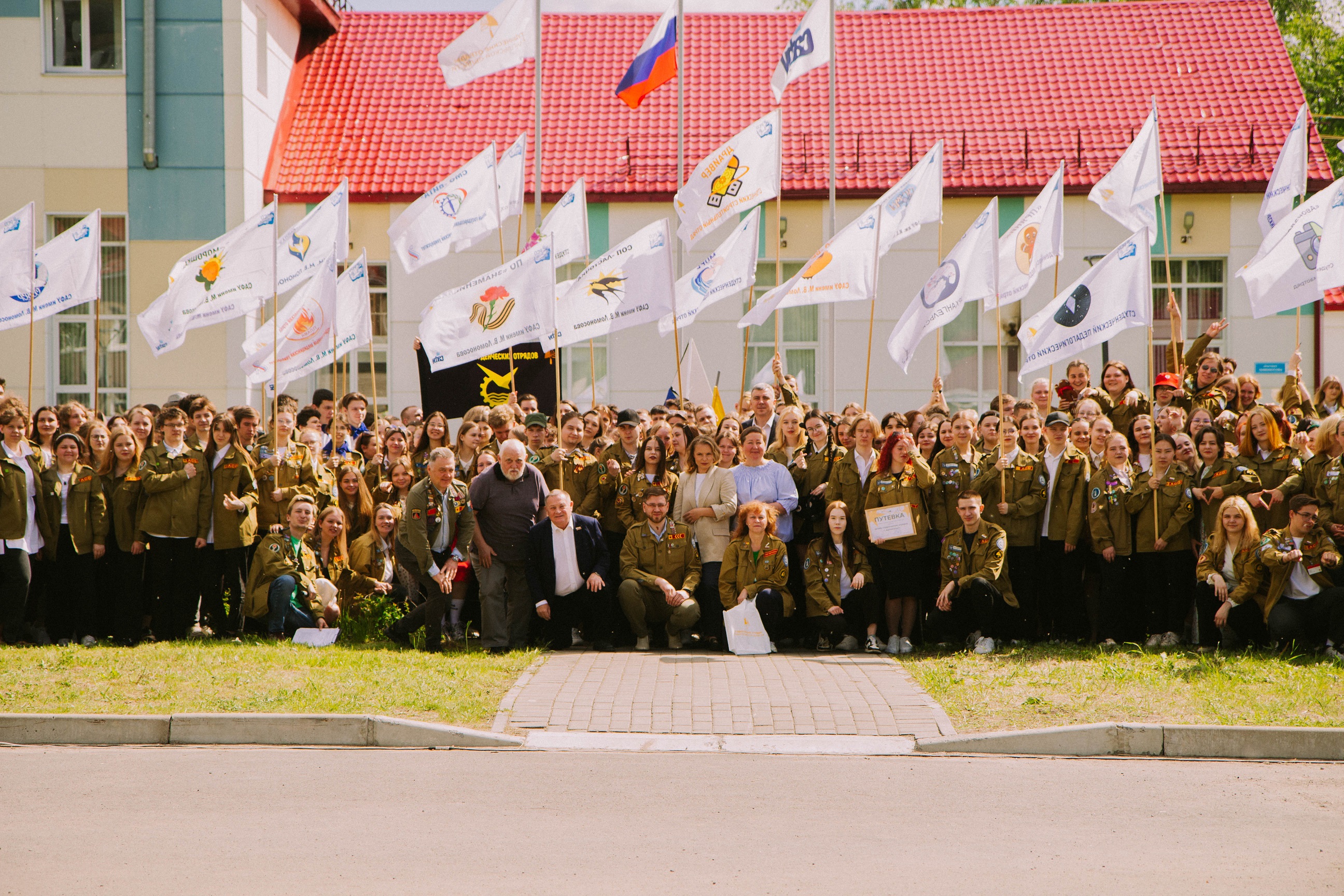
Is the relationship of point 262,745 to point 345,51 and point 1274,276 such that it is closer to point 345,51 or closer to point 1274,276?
point 1274,276

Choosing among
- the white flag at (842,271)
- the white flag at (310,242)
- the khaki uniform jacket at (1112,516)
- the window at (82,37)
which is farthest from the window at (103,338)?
the khaki uniform jacket at (1112,516)

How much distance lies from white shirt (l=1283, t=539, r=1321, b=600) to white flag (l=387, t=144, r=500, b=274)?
29.0 feet

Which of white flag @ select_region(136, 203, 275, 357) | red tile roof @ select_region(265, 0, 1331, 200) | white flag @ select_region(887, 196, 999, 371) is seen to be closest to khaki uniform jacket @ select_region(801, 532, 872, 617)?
white flag @ select_region(887, 196, 999, 371)

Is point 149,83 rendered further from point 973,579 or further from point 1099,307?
point 973,579

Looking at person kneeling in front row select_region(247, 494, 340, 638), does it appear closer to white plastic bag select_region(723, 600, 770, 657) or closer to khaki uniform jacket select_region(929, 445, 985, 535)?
white plastic bag select_region(723, 600, 770, 657)

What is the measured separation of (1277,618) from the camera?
32.1ft

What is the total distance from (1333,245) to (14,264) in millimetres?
12098

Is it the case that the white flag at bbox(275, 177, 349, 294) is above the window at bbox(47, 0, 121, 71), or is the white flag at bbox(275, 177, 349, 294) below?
below

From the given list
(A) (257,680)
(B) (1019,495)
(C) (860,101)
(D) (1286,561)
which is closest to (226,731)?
(A) (257,680)

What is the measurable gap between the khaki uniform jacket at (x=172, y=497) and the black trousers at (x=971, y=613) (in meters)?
5.92

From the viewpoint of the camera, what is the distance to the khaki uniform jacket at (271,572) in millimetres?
10773

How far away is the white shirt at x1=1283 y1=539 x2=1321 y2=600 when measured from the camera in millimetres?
9859

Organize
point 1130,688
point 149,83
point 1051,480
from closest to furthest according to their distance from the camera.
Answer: point 1130,688, point 1051,480, point 149,83

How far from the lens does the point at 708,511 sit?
10883 mm
